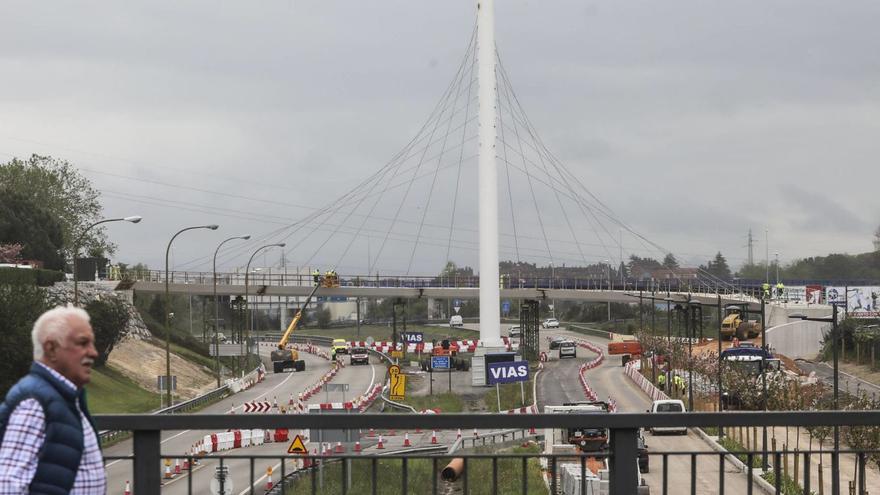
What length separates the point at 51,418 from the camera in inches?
190

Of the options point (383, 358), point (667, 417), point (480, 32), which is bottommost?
point (383, 358)

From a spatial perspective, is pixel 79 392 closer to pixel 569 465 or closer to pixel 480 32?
pixel 569 465

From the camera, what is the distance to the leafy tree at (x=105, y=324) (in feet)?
215

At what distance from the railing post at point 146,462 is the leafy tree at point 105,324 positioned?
5953 cm

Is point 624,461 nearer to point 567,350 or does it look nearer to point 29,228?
point 29,228

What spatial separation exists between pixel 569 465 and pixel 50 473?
31.0ft

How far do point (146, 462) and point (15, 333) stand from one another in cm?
3933

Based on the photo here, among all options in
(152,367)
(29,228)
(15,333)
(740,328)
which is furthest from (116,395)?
(740,328)

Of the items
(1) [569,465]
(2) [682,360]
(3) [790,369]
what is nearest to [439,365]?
(2) [682,360]

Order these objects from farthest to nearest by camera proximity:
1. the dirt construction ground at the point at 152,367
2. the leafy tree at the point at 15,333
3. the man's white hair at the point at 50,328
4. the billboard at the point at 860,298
A: 1. the billboard at the point at 860,298
2. the dirt construction ground at the point at 152,367
3. the leafy tree at the point at 15,333
4. the man's white hair at the point at 50,328

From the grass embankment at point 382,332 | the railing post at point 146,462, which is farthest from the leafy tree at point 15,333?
the grass embankment at point 382,332

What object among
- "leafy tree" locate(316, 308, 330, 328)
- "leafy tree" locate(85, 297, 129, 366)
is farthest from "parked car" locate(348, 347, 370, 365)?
"leafy tree" locate(316, 308, 330, 328)

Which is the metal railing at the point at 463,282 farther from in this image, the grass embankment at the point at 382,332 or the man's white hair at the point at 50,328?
the man's white hair at the point at 50,328

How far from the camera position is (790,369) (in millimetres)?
67938
